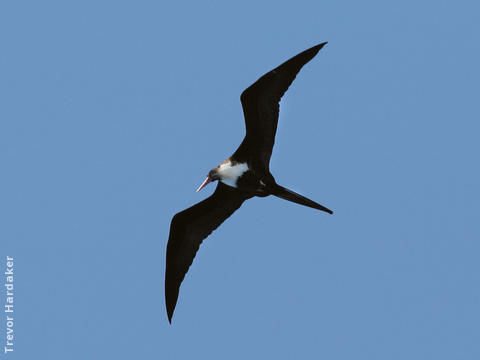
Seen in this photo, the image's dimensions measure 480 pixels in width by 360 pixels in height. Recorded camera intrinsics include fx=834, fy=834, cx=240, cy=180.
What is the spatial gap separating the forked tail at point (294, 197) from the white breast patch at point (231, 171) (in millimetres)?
522

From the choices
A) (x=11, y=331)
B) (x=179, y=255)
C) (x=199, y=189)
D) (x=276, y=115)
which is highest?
(x=276, y=115)

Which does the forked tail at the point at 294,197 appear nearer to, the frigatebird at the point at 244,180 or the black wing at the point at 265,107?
the frigatebird at the point at 244,180

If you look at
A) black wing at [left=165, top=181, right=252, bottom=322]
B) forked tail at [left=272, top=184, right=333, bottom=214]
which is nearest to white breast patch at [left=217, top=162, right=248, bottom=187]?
black wing at [left=165, top=181, right=252, bottom=322]

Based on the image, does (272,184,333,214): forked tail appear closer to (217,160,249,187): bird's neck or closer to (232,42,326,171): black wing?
(232,42,326,171): black wing

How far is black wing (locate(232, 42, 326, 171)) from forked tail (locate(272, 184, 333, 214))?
1.11ft

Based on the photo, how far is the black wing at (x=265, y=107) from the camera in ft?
34.9

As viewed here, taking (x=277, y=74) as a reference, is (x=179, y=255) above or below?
Answer: below

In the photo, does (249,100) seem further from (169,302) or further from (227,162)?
(169,302)

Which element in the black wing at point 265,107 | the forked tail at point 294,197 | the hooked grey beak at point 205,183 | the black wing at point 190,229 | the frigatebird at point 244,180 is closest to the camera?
the black wing at point 265,107

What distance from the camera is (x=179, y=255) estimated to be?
11922 mm

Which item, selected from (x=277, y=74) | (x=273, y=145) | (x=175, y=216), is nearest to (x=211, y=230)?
(x=175, y=216)

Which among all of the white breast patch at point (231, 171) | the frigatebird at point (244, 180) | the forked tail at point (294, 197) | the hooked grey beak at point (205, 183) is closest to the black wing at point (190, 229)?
the frigatebird at point (244, 180)

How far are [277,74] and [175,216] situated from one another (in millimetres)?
2527

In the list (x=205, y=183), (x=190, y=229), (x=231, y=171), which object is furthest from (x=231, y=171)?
(x=190, y=229)
